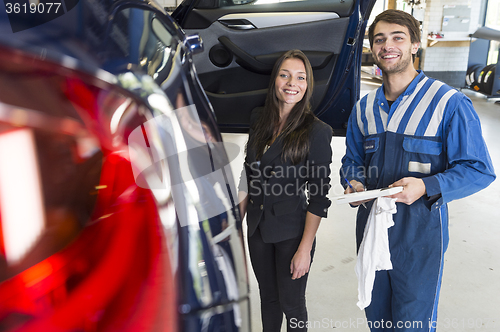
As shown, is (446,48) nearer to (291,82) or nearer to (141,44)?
(291,82)

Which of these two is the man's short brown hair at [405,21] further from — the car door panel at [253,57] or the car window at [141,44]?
the car door panel at [253,57]

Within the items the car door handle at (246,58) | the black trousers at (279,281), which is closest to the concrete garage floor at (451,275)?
the black trousers at (279,281)

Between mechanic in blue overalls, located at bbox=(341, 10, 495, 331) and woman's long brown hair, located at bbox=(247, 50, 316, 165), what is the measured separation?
9.6 inches

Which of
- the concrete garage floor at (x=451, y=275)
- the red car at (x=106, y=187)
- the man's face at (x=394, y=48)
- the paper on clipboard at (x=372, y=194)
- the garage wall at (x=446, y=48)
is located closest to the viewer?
the red car at (x=106, y=187)

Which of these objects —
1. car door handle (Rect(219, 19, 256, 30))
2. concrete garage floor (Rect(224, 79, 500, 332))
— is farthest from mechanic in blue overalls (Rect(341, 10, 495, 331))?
car door handle (Rect(219, 19, 256, 30))

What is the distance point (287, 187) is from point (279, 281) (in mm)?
400

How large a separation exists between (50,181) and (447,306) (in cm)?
222

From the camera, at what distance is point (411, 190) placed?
1294 millimetres

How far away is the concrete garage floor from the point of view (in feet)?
6.61

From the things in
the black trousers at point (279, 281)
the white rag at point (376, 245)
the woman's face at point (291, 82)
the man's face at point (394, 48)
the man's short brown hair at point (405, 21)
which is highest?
the man's short brown hair at point (405, 21)

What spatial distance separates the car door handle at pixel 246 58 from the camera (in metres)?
2.67

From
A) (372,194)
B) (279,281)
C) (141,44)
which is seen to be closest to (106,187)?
(141,44)

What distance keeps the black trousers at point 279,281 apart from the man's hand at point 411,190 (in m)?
0.47

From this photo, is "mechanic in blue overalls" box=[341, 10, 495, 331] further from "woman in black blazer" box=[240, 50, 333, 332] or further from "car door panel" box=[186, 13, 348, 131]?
"car door panel" box=[186, 13, 348, 131]
